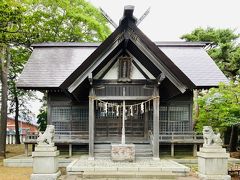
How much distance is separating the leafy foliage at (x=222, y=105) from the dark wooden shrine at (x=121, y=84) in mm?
1115

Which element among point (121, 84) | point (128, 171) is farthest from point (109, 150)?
point (128, 171)

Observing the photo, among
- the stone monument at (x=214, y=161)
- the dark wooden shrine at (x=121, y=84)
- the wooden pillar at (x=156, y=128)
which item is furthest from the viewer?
the wooden pillar at (x=156, y=128)

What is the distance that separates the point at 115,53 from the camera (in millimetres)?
14242

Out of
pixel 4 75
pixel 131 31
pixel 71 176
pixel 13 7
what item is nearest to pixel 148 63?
pixel 131 31

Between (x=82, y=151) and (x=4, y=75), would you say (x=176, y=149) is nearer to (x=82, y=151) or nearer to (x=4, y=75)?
(x=82, y=151)

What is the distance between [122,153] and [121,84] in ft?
11.3

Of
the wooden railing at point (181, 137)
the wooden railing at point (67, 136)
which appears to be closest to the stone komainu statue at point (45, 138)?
the wooden railing at point (67, 136)

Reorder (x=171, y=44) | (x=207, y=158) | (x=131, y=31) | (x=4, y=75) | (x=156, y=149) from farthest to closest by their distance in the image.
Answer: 1. (x=171, y=44)
2. (x=4, y=75)
3. (x=156, y=149)
4. (x=131, y=31)
5. (x=207, y=158)

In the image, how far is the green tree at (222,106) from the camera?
13.2 meters

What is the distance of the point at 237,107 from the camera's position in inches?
505

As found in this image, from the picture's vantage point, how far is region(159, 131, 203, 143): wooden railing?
51.2ft

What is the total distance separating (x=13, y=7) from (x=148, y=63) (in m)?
7.32

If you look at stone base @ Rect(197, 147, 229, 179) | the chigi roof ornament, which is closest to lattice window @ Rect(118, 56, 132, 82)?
the chigi roof ornament

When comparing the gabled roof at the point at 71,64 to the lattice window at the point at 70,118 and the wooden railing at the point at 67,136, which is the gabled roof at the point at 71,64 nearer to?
the lattice window at the point at 70,118
